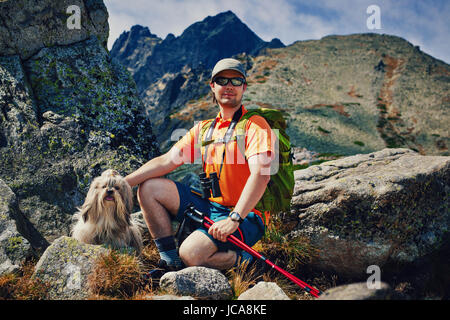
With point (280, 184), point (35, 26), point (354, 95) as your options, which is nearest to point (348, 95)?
point (354, 95)

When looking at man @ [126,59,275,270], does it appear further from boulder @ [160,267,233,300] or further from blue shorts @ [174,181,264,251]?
boulder @ [160,267,233,300]

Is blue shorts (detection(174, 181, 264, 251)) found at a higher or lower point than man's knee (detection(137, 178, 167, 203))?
lower

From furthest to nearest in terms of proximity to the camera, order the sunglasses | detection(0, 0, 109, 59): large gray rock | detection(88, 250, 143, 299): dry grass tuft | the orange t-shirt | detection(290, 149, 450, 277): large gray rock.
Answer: detection(0, 0, 109, 59): large gray rock < detection(290, 149, 450, 277): large gray rock < the sunglasses < the orange t-shirt < detection(88, 250, 143, 299): dry grass tuft

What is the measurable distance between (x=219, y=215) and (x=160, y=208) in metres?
0.92

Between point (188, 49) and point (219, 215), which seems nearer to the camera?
point (219, 215)

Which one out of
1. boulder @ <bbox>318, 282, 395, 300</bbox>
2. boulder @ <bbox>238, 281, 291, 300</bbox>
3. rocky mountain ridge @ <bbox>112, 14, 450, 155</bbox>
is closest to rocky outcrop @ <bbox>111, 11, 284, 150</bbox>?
rocky mountain ridge @ <bbox>112, 14, 450, 155</bbox>

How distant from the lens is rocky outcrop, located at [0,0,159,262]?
5324 mm

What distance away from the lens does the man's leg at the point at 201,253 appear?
4.15 metres

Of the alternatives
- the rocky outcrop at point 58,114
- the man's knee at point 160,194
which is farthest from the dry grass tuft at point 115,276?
the rocky outcrop at point 58,114

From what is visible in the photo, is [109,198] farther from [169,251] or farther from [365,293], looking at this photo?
[365,293]

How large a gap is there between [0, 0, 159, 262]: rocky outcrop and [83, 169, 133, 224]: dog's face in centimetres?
141

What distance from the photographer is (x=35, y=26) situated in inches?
245

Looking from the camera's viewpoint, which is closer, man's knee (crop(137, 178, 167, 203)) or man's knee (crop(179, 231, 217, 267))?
man's knee (crop(179, 231, 217, 267))
